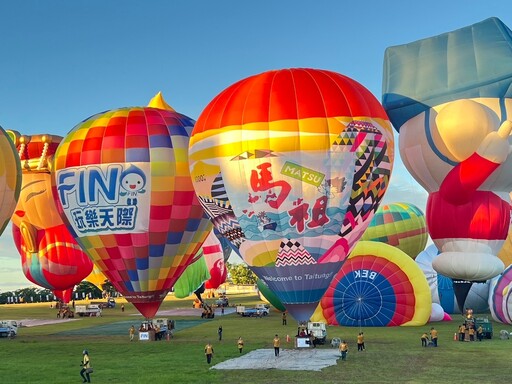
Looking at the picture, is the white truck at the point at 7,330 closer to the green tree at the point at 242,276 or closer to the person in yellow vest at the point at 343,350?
the person in yellow vest at the point at 343,350

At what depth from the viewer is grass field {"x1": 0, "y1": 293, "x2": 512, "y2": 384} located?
1600cm

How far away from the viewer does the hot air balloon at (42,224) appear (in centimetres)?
3672

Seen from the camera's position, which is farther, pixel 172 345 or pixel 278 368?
pixel 172 345

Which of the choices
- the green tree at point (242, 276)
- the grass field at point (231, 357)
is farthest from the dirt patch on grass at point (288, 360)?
the green tree at point (242, 276)

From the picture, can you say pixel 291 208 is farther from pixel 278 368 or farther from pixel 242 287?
pixel 242 287

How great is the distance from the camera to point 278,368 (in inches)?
684

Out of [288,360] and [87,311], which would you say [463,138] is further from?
[87,311]

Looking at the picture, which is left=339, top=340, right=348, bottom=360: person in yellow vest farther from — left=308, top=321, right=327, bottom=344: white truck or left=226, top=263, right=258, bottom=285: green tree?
left=226, top=263, right=258, bottom=285: green tree

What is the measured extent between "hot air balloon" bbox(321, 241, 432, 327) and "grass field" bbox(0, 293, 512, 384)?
0.68 m

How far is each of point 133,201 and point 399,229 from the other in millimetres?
20297

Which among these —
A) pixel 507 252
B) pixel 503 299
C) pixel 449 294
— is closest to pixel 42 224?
pixel 449 294

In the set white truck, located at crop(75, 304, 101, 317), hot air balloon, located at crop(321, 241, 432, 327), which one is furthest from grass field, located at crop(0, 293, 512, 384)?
white truck, located at crop(75, 304, 101, 317)

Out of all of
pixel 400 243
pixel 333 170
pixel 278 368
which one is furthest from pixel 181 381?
pixel 400 243

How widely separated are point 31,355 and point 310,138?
1093cm
